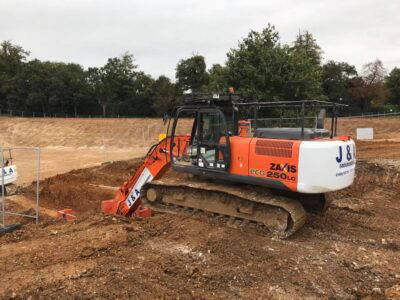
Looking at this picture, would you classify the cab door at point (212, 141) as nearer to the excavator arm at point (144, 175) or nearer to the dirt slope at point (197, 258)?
the excavator arm at point (144, 175)

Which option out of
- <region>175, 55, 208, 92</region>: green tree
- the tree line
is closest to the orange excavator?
the tree line

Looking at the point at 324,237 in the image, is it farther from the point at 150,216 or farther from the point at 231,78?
the point at 231,78

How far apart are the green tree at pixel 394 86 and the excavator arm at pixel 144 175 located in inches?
2148

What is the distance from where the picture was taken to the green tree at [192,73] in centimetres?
5591

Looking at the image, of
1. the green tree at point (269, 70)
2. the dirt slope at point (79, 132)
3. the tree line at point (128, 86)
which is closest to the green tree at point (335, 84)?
the tree line at point (128, 86)

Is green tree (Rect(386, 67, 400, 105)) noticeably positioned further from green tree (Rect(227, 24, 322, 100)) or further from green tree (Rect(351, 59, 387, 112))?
green tree (Rect(227, 24, 322, 100))

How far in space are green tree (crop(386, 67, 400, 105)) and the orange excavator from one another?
53.3m

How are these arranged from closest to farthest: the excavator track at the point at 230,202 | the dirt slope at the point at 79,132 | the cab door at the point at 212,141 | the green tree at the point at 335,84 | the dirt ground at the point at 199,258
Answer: the dirt ground at the point at 199,258 < the excavator track at the point at 230,202 < the cab door at the point at 212,141 < the dirt slope at the point at 79,132 < the green tree at the point at 335,84

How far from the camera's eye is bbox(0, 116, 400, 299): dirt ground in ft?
18.0

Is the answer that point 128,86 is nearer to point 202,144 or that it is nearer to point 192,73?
point 192,73

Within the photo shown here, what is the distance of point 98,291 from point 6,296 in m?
1.27

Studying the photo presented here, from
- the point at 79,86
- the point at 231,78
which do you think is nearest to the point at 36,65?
the point at 79,86

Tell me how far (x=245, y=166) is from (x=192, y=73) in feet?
166

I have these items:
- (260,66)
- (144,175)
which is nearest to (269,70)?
(260,66)
